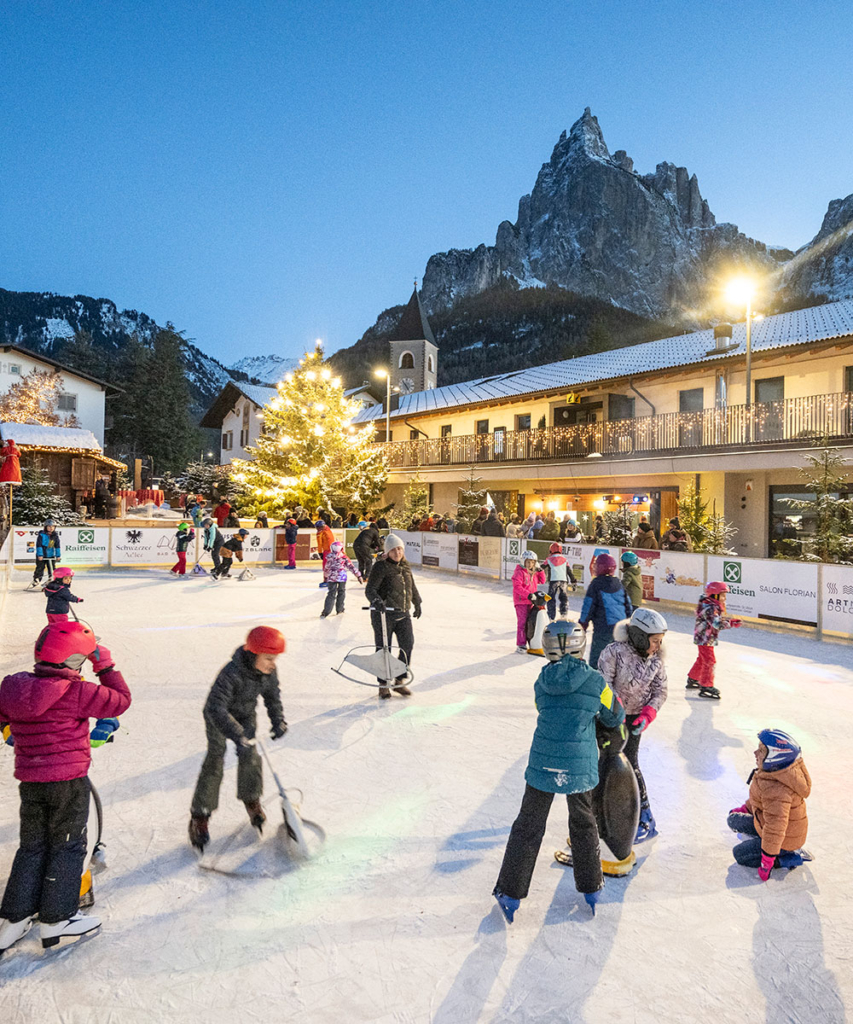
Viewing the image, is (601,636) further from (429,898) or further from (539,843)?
(429,898)

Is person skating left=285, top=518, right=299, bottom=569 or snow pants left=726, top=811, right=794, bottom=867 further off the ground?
person skating left=285, top=518, right=299, bottom=569

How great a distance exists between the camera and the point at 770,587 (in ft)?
36.7

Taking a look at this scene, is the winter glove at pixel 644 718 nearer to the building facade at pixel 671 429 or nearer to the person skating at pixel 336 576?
the person skating at pixel 336 576

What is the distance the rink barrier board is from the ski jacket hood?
550 cm

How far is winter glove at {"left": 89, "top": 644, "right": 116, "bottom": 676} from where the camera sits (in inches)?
118

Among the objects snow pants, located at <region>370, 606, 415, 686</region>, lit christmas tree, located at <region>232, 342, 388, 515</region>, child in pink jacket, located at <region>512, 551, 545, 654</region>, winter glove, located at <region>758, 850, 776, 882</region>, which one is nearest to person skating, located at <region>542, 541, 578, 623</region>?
child in pink jacket, located at <region>512, 551, 545, 654</region>

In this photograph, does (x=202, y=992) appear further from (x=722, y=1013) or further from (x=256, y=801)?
(x=722, y=1013)

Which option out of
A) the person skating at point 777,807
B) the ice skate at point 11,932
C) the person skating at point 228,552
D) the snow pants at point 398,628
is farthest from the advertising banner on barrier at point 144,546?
the person skating at point 777,807

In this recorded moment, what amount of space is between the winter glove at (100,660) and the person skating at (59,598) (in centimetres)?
128

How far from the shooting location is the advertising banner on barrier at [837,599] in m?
10.1

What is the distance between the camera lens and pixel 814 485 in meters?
13.1

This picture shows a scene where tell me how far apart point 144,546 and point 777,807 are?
714 inches

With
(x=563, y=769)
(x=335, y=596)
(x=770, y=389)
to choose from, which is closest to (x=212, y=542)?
(x=335, y=596)

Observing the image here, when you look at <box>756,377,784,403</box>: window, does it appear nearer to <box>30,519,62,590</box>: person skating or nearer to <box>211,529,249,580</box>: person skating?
<box>211,529,249,580</box>: person skating
